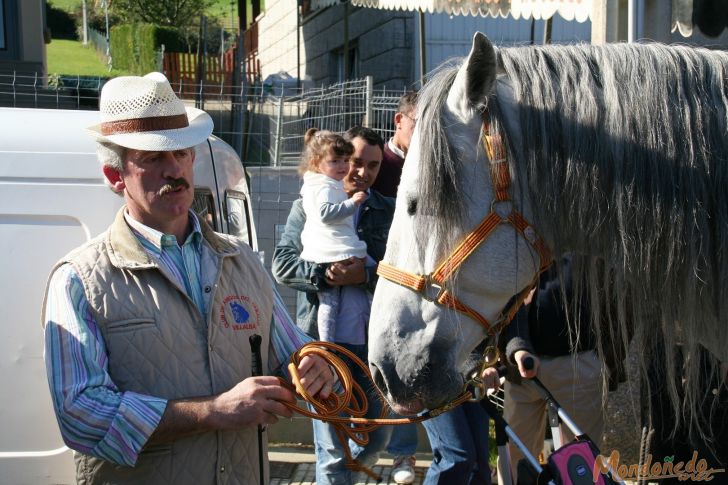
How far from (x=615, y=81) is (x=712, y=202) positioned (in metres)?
0.43

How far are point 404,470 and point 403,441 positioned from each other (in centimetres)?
17

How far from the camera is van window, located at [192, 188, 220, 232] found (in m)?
4.05

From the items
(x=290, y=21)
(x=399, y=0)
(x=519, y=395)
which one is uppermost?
A: (x=290, y=21)

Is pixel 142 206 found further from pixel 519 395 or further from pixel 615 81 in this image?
pixel 519 395

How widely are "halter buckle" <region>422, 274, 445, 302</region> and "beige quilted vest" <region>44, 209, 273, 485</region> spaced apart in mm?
621

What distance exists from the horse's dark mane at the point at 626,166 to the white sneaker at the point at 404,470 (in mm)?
2939

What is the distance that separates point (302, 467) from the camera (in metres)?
5.78

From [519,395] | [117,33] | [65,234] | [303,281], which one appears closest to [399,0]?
[303,281]

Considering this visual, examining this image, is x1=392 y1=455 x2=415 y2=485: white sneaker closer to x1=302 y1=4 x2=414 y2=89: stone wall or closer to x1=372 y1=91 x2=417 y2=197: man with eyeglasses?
x1=372 y1=91 x2=417 y2=197: man with eyeglasses

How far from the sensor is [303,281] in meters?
4.55

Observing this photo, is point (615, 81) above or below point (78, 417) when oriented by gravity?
above

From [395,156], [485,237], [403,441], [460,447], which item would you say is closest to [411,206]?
[485,237]

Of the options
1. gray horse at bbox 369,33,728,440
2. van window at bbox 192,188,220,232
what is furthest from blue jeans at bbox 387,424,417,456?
gray horse at bbox 369,33,728,440

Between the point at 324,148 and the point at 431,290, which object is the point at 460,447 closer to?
the point at 431,290
